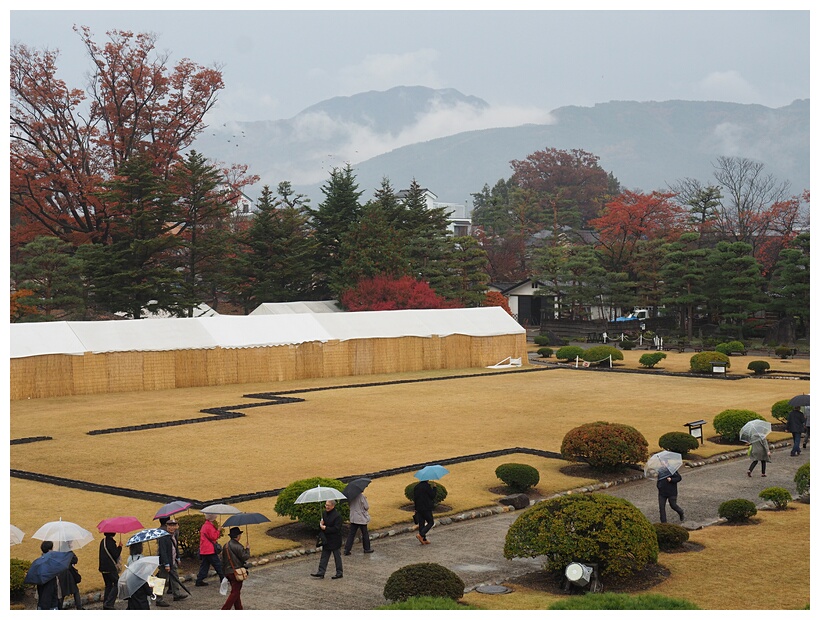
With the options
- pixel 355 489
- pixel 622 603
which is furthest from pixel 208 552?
pixel 622 603

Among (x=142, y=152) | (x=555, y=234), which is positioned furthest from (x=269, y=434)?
(x=555, y=234)

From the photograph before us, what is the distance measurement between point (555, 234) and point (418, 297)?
1450 inches

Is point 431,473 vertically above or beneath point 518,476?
above

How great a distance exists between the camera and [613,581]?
13594mm

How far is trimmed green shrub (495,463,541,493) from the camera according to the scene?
64.6 feet

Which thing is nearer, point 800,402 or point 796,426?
point 796,426

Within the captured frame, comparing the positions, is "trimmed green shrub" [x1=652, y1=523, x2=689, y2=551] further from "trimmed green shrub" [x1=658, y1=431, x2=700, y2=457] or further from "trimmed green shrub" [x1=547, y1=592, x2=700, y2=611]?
"trimmed green shrub" [x1=658, y1=431, x2=700, y2=457]

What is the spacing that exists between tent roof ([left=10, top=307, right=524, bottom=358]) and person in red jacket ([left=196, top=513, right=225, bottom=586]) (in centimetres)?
2367

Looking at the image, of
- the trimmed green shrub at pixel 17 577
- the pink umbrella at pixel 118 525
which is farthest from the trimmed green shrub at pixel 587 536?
the trimmed green shrub at pixel 17 577

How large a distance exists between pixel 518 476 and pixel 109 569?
9.14m

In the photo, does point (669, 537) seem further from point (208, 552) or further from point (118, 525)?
point (118, 525)

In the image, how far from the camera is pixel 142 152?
5984cm

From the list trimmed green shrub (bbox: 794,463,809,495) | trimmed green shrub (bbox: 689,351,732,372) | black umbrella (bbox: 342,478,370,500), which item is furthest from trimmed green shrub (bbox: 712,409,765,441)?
trimmed green shrub (bbox: 689,351,732,372)

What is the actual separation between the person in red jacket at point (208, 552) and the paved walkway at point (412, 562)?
0.19 m
